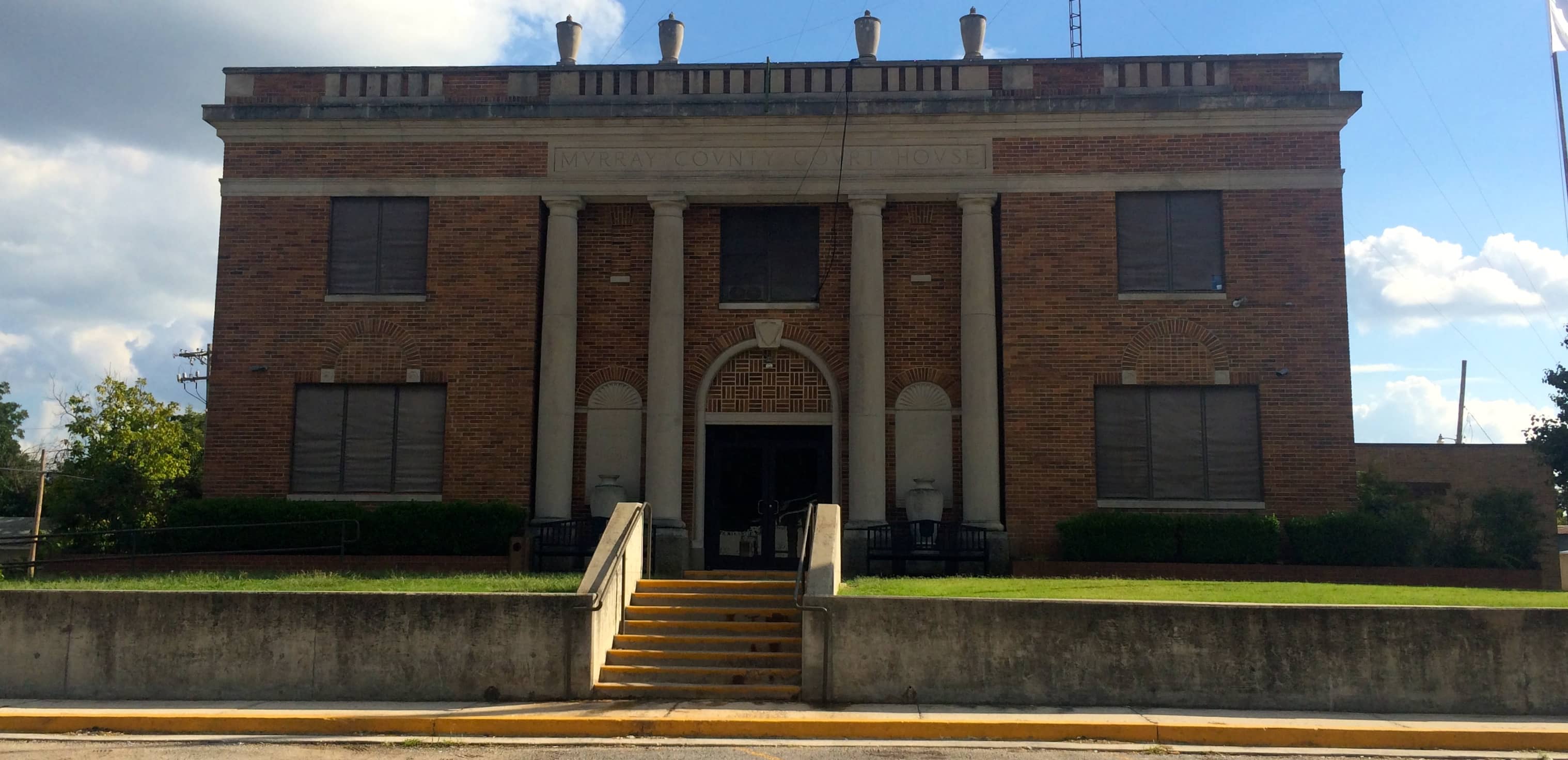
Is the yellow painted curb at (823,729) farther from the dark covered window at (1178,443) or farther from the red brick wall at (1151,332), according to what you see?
the dark covered window at (1178,443)

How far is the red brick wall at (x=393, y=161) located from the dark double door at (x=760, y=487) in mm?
5506

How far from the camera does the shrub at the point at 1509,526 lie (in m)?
19.7

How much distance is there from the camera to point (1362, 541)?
59.9 feet

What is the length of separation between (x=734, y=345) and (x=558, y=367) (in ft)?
9.45

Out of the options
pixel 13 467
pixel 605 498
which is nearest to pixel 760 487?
pixel 605 498

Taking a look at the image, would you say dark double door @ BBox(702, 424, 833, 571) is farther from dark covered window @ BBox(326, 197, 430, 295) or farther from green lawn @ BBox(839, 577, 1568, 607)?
dark covered window @ BBox(326, 197, 430, 295)

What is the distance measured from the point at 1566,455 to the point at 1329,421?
21.1 feet

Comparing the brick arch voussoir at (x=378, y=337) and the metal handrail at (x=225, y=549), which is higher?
the brick arch voussoir at (x=378, y=337)

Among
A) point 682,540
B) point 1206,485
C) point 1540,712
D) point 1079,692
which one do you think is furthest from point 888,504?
point 1540,712

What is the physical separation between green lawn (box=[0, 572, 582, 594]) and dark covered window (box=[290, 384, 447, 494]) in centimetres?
313

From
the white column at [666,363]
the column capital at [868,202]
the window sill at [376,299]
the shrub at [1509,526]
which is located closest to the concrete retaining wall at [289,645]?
the white column at [666,363]

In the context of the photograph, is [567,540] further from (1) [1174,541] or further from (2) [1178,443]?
(2) [1178,443]

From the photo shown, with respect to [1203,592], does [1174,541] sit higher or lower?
higher

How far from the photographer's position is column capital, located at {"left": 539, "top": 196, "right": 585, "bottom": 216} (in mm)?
20141
